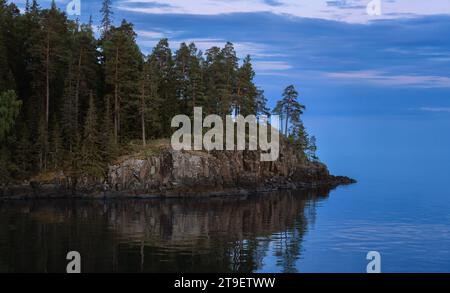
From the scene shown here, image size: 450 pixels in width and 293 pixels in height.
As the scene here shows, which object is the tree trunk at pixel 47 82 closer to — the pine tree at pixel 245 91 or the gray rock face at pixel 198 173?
the gray rock face at pixel 198 173

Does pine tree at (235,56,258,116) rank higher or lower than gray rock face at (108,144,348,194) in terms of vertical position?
higher

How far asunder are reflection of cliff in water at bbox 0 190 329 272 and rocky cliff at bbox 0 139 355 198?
13.8ft

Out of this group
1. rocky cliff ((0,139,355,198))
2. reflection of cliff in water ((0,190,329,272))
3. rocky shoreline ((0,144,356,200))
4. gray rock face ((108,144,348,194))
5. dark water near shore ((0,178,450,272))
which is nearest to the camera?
reflection of cliff in water ((0,190,329,272))

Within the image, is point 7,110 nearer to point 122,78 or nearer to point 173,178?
point 122,78

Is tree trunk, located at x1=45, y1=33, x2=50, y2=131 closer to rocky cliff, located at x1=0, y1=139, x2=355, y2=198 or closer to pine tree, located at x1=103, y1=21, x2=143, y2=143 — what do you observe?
pine tree, located at x1=103, y1=21, x2=143, y2=143

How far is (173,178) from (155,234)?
28.3m

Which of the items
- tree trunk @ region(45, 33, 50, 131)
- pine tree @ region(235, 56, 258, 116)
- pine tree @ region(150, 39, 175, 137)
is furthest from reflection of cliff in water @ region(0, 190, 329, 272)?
pine tree @ region(235, 56, 258, 116)

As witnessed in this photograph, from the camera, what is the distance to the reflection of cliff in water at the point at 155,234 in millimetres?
38375

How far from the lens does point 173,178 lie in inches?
3093

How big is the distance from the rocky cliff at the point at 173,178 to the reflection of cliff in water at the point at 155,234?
4210mm

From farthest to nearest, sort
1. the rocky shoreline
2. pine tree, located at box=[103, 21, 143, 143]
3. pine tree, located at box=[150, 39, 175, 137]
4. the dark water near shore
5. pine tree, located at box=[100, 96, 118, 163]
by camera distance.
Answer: pine tree, located at box=[150, 39, 175, 137] < pine tree, located at box=[103, 21, 143, 143] < pine tree, located at box=[100, 96, 118, 163] < the rocky shoreline < the dark water near shore

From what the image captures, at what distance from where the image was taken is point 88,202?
7081 cm

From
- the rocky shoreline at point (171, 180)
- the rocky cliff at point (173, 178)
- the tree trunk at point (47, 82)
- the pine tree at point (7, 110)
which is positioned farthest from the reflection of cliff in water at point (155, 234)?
the tree trunk at point (47, 82)

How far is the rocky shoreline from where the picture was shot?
7406 cm
